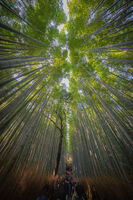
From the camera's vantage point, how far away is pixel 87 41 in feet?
10.0

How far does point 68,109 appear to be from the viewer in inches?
197

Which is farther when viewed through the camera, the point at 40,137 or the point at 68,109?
the point at 68,109

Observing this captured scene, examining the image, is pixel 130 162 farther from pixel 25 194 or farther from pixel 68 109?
pixel 68 109

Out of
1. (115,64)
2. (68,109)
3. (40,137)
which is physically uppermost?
(115,64)

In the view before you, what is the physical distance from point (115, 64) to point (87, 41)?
1.58 metres

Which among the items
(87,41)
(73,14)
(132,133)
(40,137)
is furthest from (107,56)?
(40,137)

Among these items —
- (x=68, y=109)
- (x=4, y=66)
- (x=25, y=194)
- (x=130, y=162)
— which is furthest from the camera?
(x=68, y=109)

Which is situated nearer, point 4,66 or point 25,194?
point 4,66

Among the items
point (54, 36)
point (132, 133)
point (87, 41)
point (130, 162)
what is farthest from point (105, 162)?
point (54, 36)

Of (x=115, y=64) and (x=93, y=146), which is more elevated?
(x=115, y=64)

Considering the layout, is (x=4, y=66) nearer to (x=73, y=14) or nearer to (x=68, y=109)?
(x=73, y=14)

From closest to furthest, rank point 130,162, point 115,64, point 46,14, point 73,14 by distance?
point 130,162, point 46,14, point 115,64, point 73,14

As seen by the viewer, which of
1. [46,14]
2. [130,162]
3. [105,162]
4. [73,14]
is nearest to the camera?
[130,162]

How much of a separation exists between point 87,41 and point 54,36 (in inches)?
57.5
